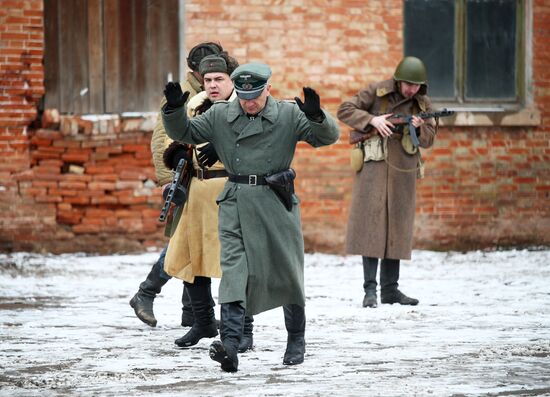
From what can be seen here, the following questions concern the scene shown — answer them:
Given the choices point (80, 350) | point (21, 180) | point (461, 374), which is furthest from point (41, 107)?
point (461, 374)

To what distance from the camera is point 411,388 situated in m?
6.50

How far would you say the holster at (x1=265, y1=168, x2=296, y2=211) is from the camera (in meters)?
7.29

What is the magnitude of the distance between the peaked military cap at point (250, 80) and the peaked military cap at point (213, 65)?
0.73 m

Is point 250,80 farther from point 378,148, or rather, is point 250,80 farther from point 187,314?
point 378,148

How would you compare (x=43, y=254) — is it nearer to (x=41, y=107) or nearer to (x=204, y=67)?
(x=41, y=107)

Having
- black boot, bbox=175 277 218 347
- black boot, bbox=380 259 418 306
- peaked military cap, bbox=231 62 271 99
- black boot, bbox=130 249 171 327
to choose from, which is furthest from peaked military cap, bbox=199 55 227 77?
black boot, bbox=380 259 418 306

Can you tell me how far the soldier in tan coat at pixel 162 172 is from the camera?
8.38 metres

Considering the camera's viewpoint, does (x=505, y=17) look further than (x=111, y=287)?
Yes

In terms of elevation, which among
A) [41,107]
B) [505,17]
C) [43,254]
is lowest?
[43,254]

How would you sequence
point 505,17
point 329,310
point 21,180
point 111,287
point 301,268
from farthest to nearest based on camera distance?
point 505,17 < point 21,180 < point 111,287 < point 329,310 < point 301,268

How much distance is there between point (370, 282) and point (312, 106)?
3.24 meters

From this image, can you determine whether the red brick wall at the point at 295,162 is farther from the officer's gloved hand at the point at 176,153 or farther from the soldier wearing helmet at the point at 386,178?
the officer's gloved hand at the point at 176,153

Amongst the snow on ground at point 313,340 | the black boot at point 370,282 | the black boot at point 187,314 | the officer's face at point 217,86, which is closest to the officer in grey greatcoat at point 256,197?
the snow on ground at point 313,340

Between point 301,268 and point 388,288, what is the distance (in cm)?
266
